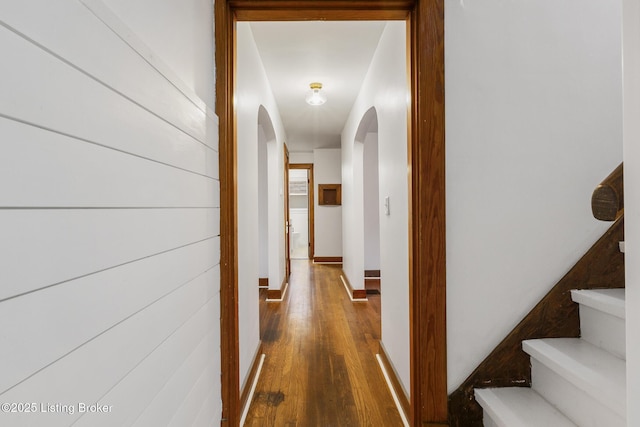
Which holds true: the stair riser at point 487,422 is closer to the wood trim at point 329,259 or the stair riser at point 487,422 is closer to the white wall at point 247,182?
the white wall at point 247,182

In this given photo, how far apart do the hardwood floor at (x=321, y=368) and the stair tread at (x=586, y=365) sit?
0.84 metres

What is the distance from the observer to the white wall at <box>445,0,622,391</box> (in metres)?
1.53

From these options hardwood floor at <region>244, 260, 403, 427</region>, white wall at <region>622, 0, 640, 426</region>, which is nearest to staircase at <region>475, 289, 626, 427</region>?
white wall at <region>622, 0, 640, 426</region>

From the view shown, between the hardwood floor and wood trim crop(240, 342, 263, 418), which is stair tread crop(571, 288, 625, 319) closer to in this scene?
the hardwood floor

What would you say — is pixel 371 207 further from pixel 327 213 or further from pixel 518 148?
pixel 518 148

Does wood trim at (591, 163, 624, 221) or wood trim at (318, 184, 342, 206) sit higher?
wood trim at (318, 184, 342, 206)

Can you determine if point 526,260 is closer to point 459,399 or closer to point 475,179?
point 475,179

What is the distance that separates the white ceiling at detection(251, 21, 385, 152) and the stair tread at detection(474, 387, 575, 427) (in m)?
2.38

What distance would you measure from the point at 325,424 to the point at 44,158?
1.82m

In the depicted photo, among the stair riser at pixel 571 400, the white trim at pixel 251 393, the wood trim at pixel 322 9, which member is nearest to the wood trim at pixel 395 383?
the stair riser at pixel 571 400

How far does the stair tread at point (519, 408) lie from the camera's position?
1256mm

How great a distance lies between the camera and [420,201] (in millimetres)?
1498

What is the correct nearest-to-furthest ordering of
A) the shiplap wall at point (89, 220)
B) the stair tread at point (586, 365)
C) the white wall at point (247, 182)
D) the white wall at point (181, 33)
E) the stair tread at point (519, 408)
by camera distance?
the shiplap wall at point (89, 220) < the white wall at point (181, 33) < the stair tread at point (586, 365) < the stair tread at point (519, 408) < the white wall at point (247, 182)

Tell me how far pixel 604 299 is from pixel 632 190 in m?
0.96
